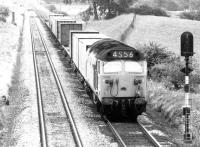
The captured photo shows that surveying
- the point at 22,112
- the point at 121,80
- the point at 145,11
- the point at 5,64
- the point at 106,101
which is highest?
the point at 145,11

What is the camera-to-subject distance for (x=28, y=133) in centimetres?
1622

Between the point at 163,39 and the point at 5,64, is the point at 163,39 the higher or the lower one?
the higher one

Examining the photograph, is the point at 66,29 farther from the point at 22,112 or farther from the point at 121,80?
the point at 121,80

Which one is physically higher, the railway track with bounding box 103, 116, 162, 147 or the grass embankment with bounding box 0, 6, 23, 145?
the grass embankment with bounding box 0, 6, 23, 145

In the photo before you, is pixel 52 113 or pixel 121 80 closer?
pixel 121 80

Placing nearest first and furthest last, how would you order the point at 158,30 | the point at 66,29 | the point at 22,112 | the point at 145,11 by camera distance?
the point at 22,112
the point at 66,29
the point at 158,30
the point at 145,11

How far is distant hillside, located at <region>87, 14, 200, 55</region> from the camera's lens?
43.0 meters

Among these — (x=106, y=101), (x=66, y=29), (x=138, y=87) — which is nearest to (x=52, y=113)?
(x=106, y=101)

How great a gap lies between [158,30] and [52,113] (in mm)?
32680

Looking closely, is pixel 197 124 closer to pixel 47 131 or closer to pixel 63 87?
pixel 47 131

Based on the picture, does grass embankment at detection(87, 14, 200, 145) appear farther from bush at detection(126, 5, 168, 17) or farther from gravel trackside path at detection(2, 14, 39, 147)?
gravel trackside path at detection(2, 14, 39, 147)

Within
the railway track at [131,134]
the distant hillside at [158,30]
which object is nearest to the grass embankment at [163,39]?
the distant hillside at [158,30]

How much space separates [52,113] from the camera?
63.0ft

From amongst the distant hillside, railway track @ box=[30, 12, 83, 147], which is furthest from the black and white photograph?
the distant hillside
